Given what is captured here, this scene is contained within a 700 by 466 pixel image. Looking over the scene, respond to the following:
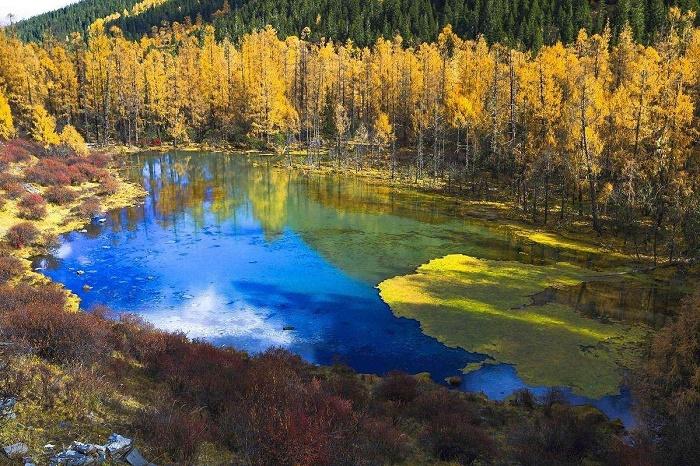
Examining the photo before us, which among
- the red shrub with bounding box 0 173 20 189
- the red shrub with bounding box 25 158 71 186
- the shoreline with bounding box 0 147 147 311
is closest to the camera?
the shoreline with bounding box 0 147 147 311

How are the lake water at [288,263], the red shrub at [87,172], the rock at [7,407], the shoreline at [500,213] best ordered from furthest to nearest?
1. the red shrub at [87,172]
2. the shoreline at [500,213]
3. the lake water at [288,263]
4. the rock at [7,407]

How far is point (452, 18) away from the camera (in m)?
137

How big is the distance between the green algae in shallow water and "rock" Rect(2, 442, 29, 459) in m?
17.0

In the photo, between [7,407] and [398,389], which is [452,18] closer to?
[398,389]

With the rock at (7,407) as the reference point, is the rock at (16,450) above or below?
below

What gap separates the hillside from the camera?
341 feet

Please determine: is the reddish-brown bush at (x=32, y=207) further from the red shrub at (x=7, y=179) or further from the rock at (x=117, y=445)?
the rock at (x=117, y=445)

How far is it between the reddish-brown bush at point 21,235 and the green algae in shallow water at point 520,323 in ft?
78.6

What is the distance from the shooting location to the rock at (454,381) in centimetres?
2081

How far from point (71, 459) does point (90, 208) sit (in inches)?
1617

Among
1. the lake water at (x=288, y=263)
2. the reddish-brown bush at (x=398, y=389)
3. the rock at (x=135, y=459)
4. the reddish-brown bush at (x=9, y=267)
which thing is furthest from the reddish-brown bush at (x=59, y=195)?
the rock at (x=135, y=459)

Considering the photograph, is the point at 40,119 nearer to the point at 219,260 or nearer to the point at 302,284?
the point at 219,260

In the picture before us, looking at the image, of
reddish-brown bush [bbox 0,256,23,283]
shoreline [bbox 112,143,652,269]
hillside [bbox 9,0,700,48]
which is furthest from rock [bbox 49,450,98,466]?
hillside [bbox 9,0,700,48]

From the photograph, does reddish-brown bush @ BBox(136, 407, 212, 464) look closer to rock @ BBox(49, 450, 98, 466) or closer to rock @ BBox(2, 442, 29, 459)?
rock @ BBox(49, 450, 98, 466)
